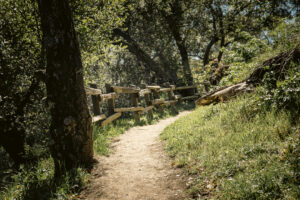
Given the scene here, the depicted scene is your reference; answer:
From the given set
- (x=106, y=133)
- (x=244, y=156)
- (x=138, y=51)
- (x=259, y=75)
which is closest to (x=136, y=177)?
(x=244, y=156)

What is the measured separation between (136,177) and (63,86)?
215 centimetres

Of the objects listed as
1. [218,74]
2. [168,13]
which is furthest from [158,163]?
[168,13]

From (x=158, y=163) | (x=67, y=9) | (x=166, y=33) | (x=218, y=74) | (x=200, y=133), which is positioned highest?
(x=166, y=33)

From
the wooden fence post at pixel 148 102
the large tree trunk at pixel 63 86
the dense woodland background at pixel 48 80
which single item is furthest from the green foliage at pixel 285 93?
the wooden fence post at pixel 148 102

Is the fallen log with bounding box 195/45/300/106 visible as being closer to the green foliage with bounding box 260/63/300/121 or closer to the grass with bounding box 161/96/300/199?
the green foliage with bounding box 260/63/300/121

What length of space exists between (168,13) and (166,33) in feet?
6.29

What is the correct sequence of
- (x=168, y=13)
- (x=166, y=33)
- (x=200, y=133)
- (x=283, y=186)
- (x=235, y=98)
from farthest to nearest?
(x=166, y=33) < (x=168, y=13) < (x=235, y=98) < (x=200, y=133) < (x=283, y=186)

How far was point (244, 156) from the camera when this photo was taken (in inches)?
127

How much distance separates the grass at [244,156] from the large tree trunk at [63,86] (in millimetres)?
2037

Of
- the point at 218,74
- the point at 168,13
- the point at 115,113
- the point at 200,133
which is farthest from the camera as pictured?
the point at 168,13

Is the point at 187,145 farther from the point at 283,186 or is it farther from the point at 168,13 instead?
the point at 168,13

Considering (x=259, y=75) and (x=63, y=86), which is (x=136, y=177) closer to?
(x=63, y=86)

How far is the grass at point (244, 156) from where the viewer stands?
2.47 m

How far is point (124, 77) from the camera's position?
20.3m
